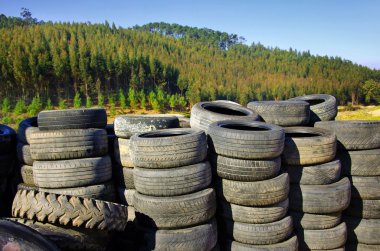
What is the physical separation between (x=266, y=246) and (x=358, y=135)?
8.29 ft

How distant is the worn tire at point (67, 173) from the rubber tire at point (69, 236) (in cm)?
103

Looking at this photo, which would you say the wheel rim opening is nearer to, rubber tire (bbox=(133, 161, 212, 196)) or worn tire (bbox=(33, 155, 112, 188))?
rubber tire (bbox=(133, 161, 212, 196))

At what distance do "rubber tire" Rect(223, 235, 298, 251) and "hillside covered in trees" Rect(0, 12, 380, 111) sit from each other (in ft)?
143

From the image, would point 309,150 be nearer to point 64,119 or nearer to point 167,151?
point 167,151

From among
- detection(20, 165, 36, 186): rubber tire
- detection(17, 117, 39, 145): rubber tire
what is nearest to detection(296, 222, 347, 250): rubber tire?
detection(20, 165, 36, 186): rubber tire

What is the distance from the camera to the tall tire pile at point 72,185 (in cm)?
346

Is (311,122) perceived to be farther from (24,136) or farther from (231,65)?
(231,65)

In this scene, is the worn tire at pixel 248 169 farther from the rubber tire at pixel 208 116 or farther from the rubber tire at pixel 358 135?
the rubber tire at pixel 358 135

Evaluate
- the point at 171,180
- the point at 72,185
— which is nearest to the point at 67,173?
the point at 72,185

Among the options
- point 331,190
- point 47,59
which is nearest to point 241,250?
point 331,190

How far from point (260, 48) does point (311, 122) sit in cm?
14940

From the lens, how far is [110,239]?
161 inches

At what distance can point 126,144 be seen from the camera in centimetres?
522

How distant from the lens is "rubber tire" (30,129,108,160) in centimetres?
458
